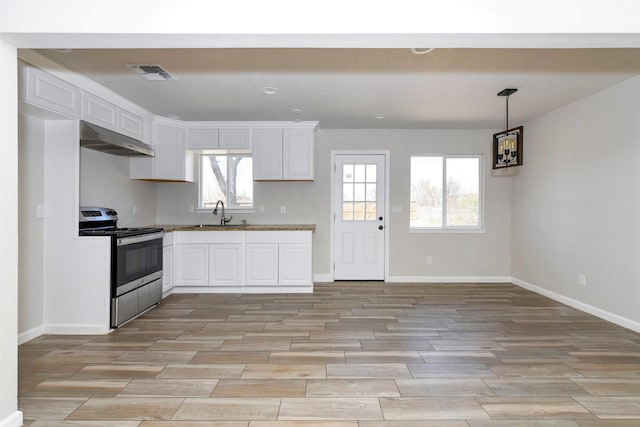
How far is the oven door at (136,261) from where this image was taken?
356 centimetres

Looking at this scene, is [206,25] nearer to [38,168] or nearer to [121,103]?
[38,168]

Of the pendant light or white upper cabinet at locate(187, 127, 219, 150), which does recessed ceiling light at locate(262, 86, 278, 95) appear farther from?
the pendant light

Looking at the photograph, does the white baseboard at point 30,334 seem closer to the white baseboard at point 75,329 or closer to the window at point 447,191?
the white baseboard at point 75,329

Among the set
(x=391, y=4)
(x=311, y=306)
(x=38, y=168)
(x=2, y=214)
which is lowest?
(x=311, y=306)

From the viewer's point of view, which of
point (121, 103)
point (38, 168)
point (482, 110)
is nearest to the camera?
point (38, 168)

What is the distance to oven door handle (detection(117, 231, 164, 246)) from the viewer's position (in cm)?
361

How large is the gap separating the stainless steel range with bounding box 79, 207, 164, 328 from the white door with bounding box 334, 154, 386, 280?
2.64 m

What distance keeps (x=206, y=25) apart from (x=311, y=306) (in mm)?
3280

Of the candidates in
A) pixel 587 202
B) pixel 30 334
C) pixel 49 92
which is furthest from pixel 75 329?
pixel 587 202

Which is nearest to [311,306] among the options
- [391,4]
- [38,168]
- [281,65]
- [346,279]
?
[346,279]

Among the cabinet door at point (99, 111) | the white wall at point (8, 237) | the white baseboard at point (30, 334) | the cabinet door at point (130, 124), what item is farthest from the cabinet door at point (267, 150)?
the white wall at point (8, 237)

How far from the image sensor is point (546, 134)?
4828 mm

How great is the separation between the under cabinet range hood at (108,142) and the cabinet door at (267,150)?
139 centimetres

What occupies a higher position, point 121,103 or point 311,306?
point 121,103
